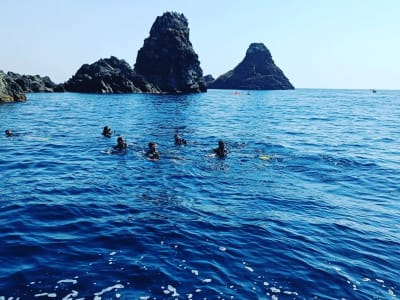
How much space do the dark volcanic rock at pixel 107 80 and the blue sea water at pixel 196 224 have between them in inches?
4058

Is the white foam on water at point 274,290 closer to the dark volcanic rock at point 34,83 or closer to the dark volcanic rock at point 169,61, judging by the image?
the dark volcanic rock at point 34,83

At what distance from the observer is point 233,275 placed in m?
10.2

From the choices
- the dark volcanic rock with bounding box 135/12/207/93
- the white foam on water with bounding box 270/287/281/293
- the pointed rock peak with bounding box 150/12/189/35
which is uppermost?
the pointed rock peak with bounding box 150/12/189/35

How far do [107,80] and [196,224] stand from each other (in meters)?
124

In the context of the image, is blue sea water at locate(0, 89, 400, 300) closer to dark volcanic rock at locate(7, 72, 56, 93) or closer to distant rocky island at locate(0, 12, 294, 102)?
dark volcanic rock at locate(7, 72, 56, 93)

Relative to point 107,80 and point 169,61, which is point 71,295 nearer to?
point 107,80

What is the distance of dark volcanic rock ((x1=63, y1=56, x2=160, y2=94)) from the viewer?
127 meters

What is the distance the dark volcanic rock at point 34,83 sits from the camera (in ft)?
396

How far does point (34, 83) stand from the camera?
12512 cm

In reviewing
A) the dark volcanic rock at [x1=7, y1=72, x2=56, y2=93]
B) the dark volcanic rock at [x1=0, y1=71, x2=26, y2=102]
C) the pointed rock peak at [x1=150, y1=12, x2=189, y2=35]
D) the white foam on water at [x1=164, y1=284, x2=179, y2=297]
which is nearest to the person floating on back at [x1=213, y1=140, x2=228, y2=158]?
the white foam on water at [x1=164, y1=284, x2=179, y2=297]

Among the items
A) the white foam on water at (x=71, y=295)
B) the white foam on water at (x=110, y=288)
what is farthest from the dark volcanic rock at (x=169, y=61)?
the white foam on water at (x=71, y=295)

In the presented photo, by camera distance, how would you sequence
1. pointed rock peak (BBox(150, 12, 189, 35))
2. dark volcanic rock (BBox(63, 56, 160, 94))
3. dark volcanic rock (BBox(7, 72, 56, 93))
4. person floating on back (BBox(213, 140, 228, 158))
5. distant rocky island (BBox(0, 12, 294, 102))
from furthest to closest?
1. pointed rock peak (BBox(150, 12, 189, 35))
2. distant rocky island (BBox(0, 12, 294, 102))
3. dark volcanic rock (BBox(63, 56, 160, 94))
4. dark volcanic rock (BBox(7, 72, 56, 93))
5. person floating on back (BBox(213, 140, 228, 158))

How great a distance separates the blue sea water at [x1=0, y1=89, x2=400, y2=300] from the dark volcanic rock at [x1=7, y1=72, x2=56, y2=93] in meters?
105

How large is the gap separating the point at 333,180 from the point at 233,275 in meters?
13.7
